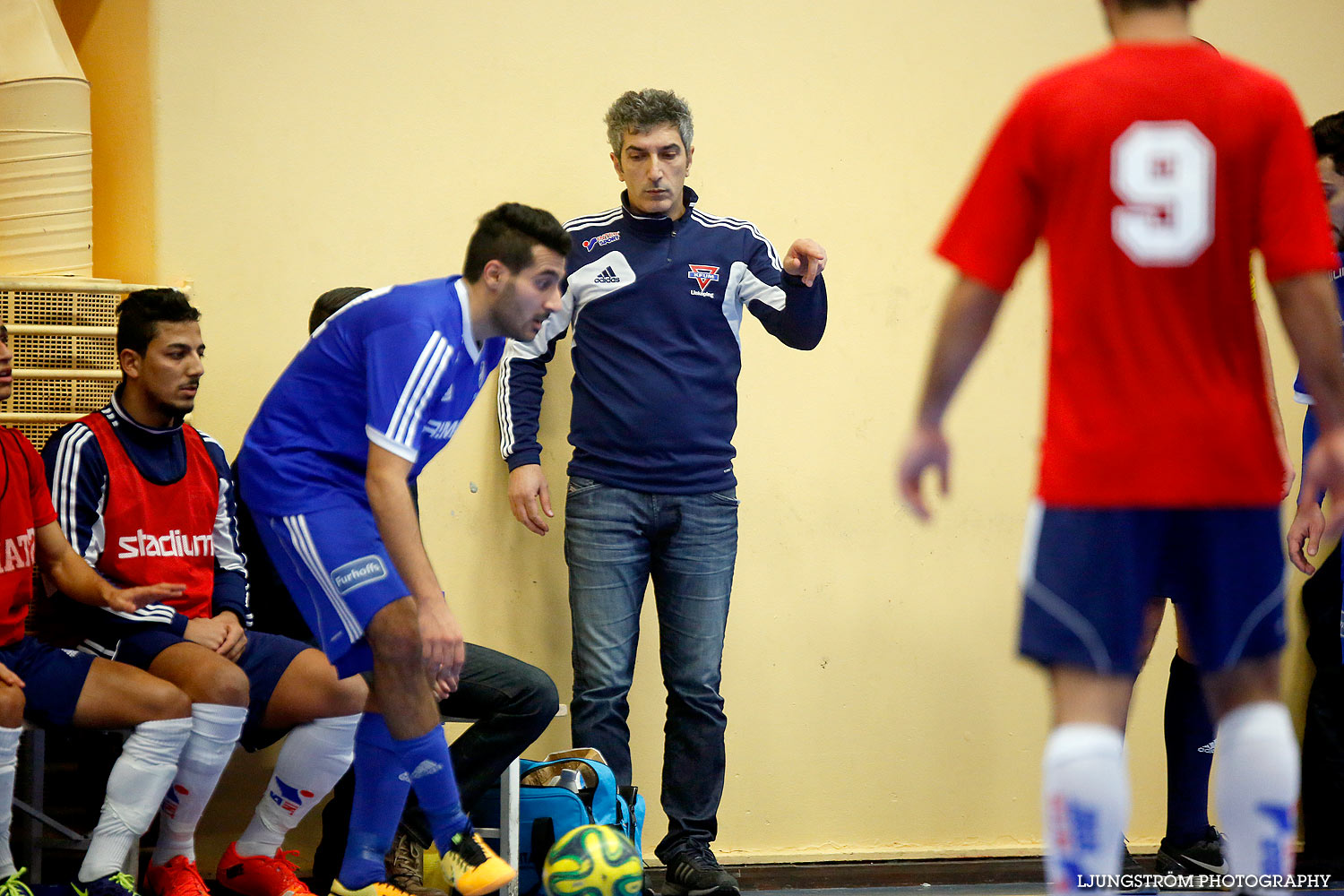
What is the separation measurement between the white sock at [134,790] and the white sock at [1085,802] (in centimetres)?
211

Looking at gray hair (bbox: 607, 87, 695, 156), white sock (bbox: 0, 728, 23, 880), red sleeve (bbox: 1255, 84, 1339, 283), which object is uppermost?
gray hair (bbox: 607, 87, 695, 156)

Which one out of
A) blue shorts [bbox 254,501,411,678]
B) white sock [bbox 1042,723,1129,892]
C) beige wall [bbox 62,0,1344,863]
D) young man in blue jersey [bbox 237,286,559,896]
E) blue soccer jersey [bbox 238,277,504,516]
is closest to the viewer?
white sock [bbox 1042,723,1129,892]

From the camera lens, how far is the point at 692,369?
360 cm

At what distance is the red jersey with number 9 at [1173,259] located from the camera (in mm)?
1646

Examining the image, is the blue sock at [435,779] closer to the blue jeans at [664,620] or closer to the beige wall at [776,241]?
the blue jeans at [664,620]

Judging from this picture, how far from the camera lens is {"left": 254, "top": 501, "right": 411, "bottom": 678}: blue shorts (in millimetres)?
2646

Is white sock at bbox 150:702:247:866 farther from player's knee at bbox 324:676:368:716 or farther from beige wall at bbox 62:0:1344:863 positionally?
beige wall at bbox 62:0:1344:863

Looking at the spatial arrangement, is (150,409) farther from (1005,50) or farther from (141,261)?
(1005,50)

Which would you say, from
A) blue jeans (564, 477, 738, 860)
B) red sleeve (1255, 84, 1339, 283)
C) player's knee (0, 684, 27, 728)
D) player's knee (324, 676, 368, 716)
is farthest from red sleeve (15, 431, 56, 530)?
red sleeve (1255, 84, 1339, 283)

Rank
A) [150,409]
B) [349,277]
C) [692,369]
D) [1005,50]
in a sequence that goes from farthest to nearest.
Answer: [1005,50] → [349,277] → [692,369] → [150,409]

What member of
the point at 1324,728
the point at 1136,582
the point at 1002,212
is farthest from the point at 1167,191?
the point at 1324,728

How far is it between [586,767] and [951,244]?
2066 mm

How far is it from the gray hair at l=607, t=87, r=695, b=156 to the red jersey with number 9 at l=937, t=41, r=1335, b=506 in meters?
2.02

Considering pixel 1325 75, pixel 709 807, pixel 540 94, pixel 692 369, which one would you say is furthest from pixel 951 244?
pixel 1325 75
